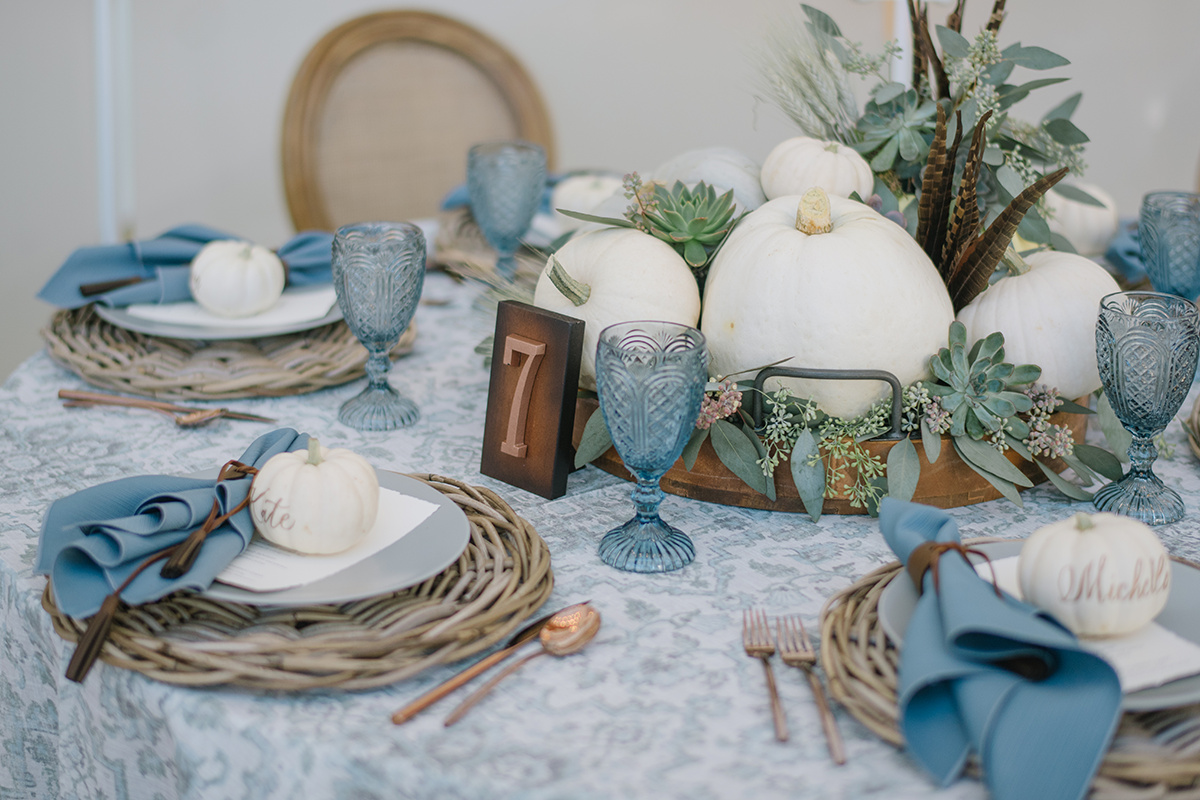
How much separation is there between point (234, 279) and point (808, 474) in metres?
0.74

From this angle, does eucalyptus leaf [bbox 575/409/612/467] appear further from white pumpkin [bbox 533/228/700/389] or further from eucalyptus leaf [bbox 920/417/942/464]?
eucalyptus leaf [bbox 920/417/942/464]

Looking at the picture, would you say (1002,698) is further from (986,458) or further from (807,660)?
(986,458)

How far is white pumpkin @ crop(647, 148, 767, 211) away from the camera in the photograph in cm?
109

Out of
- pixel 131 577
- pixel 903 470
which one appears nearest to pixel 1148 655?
pixel 903 470

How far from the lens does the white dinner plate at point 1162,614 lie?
0.56m

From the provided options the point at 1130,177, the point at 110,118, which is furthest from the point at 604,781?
the point at 1130,177

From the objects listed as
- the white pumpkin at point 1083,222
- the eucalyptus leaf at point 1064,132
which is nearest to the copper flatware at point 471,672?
the eucalyptus leaf at point 1064,132

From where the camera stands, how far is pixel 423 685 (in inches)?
24.9

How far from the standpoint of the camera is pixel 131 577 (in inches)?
26.3

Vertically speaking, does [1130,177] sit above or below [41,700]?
above

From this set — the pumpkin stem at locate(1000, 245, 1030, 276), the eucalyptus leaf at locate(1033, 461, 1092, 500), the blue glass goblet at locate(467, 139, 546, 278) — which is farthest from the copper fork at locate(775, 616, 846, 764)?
the blue glass goblet at locate(467, 139, 546, 278)

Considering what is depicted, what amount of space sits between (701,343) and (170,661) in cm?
41

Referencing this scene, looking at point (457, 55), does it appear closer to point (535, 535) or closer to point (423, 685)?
point (535, 535)

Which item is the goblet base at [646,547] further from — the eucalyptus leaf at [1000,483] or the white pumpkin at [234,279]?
the white pumpkin at [234,279]
